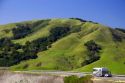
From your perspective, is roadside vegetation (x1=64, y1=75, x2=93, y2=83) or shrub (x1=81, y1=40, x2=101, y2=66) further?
shrub (x1=81, y1=40, x2=101, y2=66)

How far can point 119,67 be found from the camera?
13162cm

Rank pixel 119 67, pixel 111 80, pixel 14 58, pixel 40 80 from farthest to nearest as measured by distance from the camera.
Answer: pixel 14 58
pixel 119 67
pixel 40 80
pixel 111 80

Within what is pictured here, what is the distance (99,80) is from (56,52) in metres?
153

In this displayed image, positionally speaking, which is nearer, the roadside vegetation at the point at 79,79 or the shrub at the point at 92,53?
the roadside vegetation at the point at 79,79

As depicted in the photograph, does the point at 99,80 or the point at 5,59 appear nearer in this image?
the point at 99,80

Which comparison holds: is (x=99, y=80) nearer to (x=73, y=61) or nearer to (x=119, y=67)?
(x=119, y=67)

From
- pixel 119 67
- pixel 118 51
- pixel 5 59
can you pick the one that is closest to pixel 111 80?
pixel 119 67

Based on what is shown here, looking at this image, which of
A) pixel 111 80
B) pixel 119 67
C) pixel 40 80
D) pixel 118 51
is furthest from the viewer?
pixel 118 51

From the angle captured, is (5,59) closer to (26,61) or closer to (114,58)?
(26,61)

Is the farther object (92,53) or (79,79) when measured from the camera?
(92,53)

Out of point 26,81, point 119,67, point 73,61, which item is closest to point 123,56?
point 73,61

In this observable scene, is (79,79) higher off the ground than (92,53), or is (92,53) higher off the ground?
(92,53)

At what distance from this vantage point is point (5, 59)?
630 ft

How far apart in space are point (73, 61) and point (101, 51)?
54.4ft
